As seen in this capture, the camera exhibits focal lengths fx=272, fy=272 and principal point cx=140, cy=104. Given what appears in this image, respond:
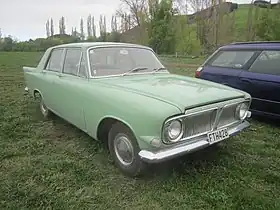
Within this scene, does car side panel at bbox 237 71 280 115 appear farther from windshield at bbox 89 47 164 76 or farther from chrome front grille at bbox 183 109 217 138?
chrome front grille at bbox 183 109 217 138

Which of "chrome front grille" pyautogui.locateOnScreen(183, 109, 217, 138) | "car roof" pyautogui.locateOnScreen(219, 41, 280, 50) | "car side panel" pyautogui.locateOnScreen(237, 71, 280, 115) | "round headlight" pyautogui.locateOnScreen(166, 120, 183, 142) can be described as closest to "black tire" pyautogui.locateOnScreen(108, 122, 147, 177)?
"round headlight" pyautogui.locateOnScreen(166, 120, 183, 142)

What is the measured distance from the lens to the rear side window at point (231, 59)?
5232mm

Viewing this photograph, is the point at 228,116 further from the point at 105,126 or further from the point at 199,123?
the point at 105,126

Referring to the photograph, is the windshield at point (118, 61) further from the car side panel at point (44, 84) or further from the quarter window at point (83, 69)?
the car side panel at point (44, 84)

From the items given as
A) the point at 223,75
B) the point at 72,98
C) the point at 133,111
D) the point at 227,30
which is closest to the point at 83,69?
the point at 72,98

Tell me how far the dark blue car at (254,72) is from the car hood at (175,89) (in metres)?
1.52

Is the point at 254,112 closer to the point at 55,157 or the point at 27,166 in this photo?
the point at 55,157

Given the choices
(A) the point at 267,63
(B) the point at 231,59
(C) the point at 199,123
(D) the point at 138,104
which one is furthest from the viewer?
(B) the point at 231,59

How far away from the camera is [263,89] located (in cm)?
469

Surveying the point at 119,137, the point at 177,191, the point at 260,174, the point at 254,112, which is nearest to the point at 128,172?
the point at 119,137

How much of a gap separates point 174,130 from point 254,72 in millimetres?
2947

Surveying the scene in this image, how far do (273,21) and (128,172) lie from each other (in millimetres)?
28215

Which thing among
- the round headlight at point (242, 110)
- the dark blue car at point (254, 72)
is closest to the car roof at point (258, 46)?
the dark blue car at point (254, 72)

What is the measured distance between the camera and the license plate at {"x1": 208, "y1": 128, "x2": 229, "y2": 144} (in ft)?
9.73
